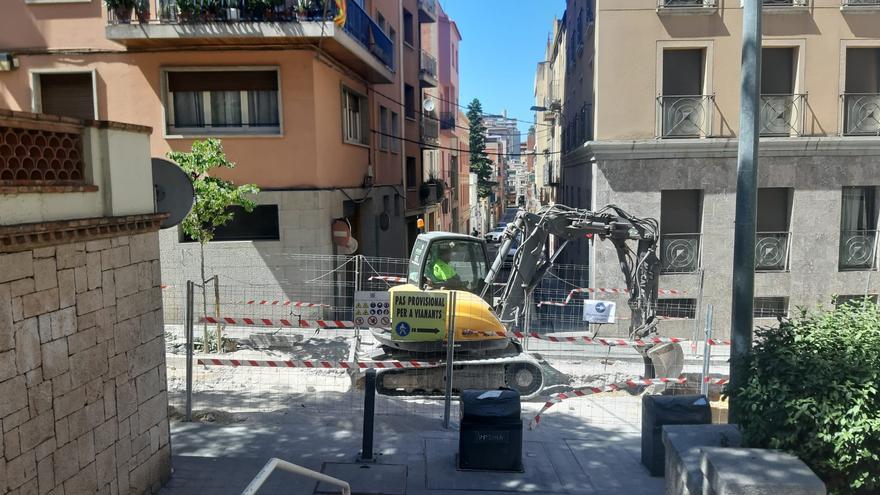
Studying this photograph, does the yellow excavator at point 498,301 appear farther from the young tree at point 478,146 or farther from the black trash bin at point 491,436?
the young tree at point 478,146

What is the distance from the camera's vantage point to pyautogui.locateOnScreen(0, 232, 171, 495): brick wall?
13.9ft

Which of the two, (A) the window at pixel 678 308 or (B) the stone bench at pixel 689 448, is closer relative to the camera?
(B) the stone bench at pixel 689 448

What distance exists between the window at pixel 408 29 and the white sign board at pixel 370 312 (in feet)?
60.9

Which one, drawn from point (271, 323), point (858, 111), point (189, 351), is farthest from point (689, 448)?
point (858, 111)

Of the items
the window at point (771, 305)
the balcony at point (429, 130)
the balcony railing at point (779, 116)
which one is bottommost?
the window at point (771, 305)

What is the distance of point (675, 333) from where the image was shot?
14609mm

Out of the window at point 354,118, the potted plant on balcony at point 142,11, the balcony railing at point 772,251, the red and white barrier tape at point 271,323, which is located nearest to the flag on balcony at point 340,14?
the window at point 354,118

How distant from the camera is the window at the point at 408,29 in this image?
25769mm

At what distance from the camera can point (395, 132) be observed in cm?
2356

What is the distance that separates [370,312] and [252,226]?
20.3ft

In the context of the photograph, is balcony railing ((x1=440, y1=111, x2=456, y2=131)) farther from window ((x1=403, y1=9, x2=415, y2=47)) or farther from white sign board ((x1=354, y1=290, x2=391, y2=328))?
white sign board ((x1=354, y1=290, x2=391, y2=328))

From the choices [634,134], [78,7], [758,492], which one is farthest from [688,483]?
[78,7]

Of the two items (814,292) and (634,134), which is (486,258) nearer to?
(634,134)

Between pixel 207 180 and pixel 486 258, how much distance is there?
193 inches
